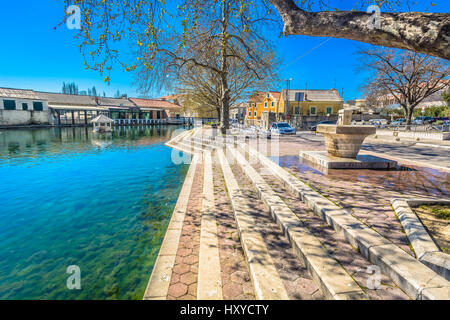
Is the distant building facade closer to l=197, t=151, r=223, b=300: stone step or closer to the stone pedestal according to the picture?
the stone pedestal

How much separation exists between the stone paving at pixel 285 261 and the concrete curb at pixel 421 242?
1.26 m

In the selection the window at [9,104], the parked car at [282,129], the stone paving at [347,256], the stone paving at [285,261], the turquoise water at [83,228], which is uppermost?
the window at [9,104]

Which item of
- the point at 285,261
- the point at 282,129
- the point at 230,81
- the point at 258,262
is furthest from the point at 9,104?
the point at 285,261

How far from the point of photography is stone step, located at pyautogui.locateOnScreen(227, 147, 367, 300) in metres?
2.12

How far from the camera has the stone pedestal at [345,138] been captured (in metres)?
7.12

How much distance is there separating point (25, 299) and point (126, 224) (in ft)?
6.16

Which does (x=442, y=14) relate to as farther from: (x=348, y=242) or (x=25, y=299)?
(x=25, y=299)

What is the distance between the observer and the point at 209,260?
2979 millimetres

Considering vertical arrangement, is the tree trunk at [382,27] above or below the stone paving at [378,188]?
above

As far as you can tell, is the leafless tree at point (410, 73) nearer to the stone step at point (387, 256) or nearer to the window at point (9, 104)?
the stone step at point (387, 256)

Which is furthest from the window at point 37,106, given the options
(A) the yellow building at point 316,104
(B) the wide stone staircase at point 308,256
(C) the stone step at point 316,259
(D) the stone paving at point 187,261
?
(C) the stone step at point 316,259

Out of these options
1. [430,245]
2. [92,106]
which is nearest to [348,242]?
[430,245]

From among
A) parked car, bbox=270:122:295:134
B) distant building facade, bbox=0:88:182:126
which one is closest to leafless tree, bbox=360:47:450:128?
parked car, bbox=270:122:295:134

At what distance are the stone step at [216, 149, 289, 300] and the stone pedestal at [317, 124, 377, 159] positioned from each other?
4721mm
